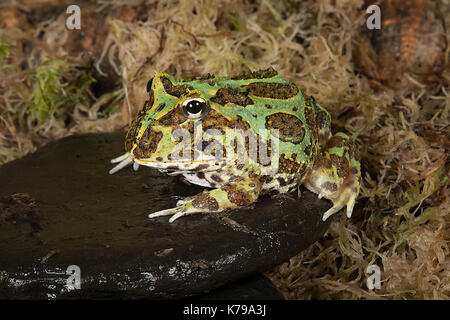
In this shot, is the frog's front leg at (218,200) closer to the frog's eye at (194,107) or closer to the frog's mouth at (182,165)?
the frog's mouth at (182,165)

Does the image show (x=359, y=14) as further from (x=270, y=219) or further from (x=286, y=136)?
(x=270, y=219)

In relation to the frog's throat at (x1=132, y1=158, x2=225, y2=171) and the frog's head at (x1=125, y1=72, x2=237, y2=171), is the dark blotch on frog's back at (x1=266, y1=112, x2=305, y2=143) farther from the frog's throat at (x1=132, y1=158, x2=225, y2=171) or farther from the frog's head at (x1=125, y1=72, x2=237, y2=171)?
the frog's throat at (x1=132, y1=158, x2=225, y2=171)

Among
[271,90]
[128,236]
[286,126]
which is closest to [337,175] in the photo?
[286,126]

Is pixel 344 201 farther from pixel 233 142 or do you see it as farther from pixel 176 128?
pixel 176 128

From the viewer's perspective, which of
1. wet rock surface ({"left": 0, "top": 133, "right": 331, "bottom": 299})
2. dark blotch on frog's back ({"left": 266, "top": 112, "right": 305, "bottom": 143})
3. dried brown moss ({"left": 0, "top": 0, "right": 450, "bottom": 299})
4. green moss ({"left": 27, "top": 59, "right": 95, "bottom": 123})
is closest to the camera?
wet rock surface ({"left": 0, "top": 133, "right": 331, "bottom": 299})

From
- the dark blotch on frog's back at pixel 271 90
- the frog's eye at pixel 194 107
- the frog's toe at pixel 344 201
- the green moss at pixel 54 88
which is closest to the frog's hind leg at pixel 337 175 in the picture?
the frog's toe at pixel 344 201

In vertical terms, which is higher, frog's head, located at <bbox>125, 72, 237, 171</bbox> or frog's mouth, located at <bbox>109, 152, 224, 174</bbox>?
frog's head, located at <bbox>125, 72, 237, 171</bbox>

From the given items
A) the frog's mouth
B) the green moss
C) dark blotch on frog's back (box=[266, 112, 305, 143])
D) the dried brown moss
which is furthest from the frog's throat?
the green moss

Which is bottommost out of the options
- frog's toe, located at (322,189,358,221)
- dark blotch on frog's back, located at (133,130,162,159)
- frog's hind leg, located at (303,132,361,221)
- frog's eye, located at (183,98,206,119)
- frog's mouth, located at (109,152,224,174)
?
frog's toe, located at (322,189,358,221)
